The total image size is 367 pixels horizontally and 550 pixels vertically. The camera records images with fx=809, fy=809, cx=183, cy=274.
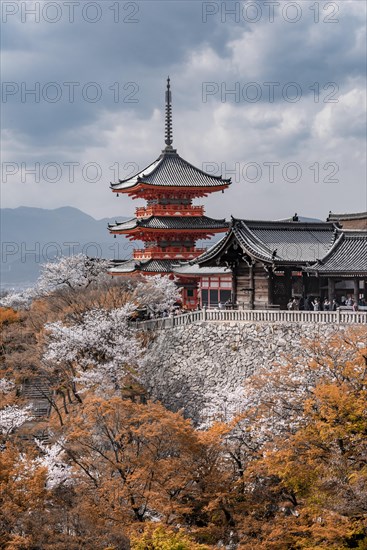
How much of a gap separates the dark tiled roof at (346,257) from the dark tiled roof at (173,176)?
17939mm

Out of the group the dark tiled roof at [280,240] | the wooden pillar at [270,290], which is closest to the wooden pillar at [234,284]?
the dark tiled roof at [280,240]

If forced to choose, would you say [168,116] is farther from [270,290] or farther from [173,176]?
[270,290]

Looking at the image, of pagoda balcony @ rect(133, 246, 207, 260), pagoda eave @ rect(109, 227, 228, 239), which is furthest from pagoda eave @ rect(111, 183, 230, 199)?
pagoda balcony @ rect(133, 246, 207, 260)

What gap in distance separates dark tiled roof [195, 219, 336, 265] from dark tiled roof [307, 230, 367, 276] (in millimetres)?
Result: 1238

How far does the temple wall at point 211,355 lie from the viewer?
117 ft

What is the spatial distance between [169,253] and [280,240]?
14.8m

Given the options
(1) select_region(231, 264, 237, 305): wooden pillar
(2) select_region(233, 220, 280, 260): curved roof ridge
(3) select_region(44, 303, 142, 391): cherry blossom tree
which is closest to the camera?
(3) select_region(44, 303, 142, 391): cherry blossom tree

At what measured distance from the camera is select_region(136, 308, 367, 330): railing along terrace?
34.1m

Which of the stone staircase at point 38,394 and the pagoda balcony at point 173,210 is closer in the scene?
the stone staircase at point 38,394

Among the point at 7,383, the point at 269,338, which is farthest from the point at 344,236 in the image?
the point at 7,383

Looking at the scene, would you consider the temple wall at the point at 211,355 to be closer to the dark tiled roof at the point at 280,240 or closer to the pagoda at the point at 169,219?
the dark tiled roof at the point at 280,240

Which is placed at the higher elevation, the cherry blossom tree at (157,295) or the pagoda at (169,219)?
the pagoda at (169,219)

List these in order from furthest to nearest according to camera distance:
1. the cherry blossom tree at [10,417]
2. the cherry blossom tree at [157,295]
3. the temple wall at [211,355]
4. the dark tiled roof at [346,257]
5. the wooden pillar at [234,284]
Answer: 1. the cherry blossom tree at [157,295]
2. the wooden pillar at [234,284]
3. the dark tiled roof at [346,257]
4. the cherry blossom tree at [10,417]
5. the temple wall at [211,355]

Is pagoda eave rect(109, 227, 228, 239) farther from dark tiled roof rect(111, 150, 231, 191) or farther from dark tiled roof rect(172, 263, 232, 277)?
dark tiled roof rect(172, 263, 232, 277)
